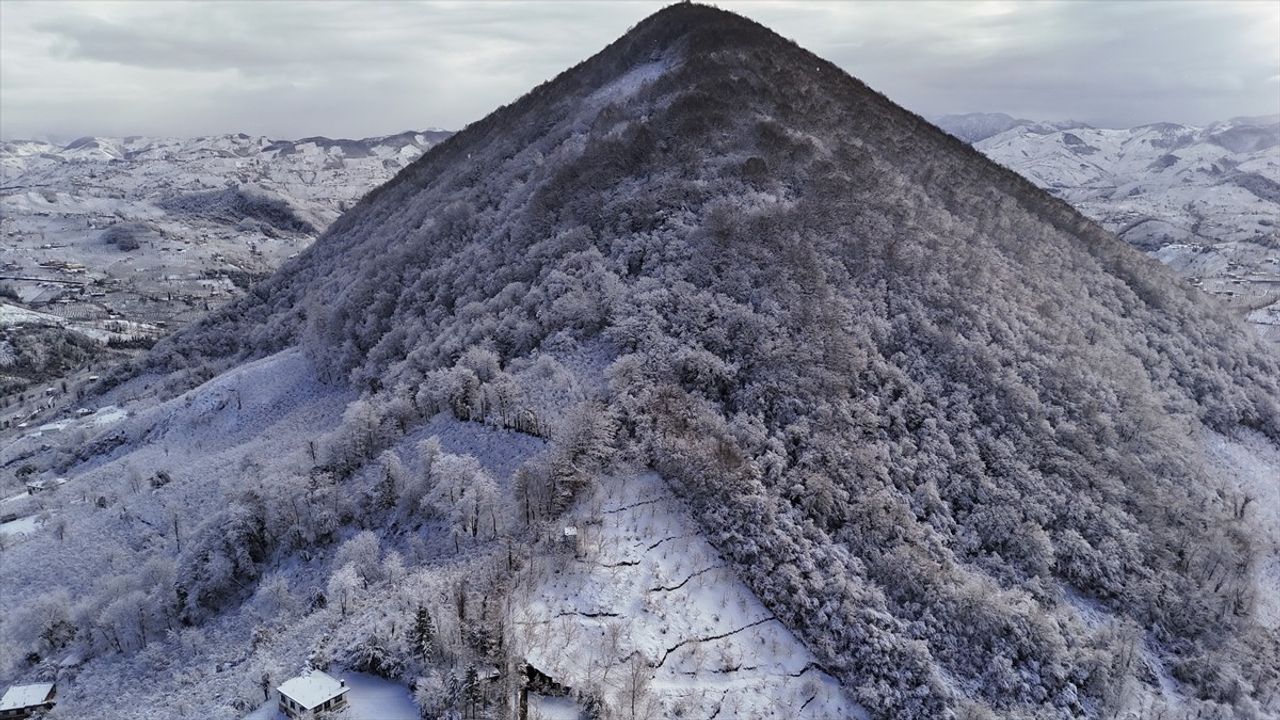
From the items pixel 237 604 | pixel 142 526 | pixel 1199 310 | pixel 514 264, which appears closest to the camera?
pixel 237 604

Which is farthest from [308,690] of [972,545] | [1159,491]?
[1159,491]

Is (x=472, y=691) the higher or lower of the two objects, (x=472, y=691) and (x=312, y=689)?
the higher

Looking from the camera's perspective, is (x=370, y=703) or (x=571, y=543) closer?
(x=370, y=703)

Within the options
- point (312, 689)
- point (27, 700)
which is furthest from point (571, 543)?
point (27, 700)

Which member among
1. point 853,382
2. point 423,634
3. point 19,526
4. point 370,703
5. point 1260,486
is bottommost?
point 19,526

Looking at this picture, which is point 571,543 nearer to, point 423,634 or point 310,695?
point 423,634

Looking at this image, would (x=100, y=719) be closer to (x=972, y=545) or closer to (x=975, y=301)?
(x=972, y=545)
